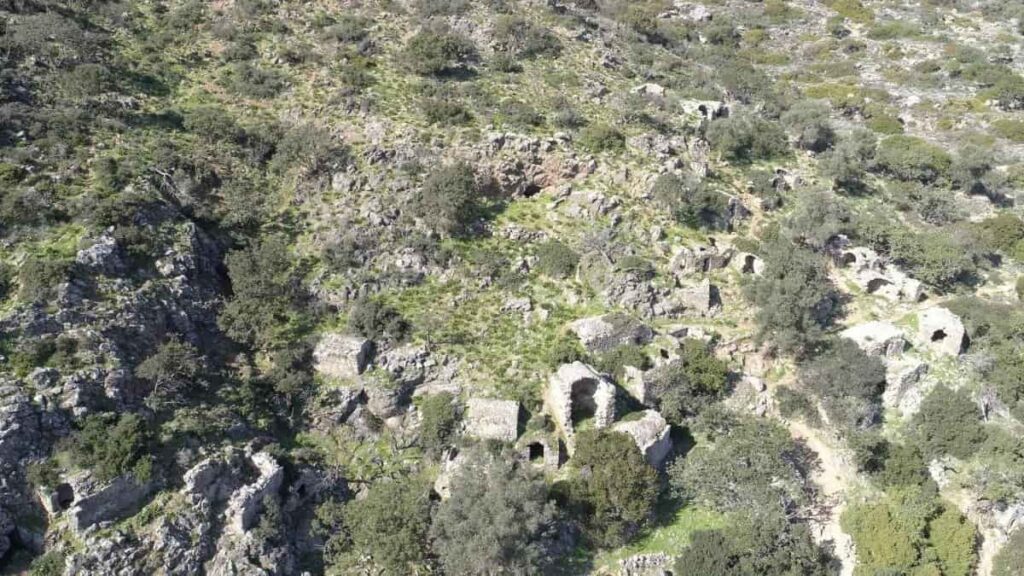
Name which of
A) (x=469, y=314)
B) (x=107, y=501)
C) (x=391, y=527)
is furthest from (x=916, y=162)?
(x=107, y=501)

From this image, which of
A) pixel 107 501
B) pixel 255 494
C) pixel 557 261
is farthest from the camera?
pixel 557 261

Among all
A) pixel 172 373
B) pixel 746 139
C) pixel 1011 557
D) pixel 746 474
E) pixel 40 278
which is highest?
pixel 40 278

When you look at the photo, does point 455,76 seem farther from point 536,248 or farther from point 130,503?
point 130,503

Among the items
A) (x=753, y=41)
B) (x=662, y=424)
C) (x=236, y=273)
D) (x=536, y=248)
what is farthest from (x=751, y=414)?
(x=753, y=41)

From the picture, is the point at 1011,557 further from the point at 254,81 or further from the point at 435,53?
the point at 254,81

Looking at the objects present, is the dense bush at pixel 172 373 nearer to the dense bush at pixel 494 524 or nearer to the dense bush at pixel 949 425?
the dense bush at pixel 494 524

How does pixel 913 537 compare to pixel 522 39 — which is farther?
pixel 522 39

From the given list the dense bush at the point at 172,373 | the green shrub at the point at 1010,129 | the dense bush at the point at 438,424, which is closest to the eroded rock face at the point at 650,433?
the dense bush at the point at 438,424
